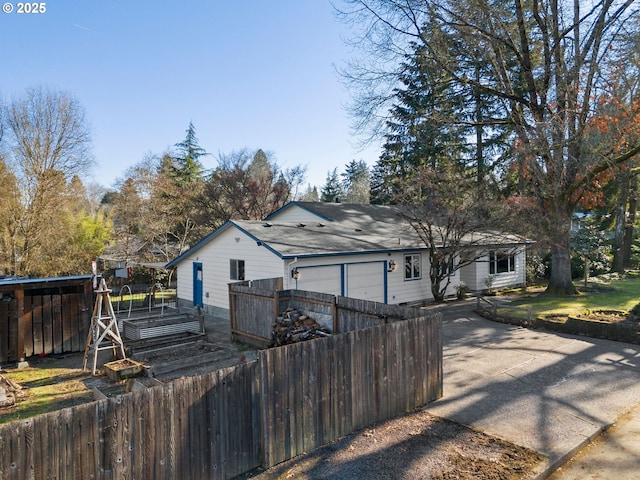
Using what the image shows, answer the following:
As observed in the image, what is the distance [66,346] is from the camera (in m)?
11.2

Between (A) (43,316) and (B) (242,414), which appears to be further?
(A) (43,316)

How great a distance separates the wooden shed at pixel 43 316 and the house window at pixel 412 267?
1222cm

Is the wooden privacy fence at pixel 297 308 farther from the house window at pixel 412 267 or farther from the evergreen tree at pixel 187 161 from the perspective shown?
the evergreen tree at pixel 187 161

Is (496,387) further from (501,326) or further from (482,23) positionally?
(482,23)

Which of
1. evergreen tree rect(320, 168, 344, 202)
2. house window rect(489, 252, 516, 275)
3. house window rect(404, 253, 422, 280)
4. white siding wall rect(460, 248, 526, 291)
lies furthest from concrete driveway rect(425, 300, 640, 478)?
evergreen tree rect(320, 168, 344, 202)

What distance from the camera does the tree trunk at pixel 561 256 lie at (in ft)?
56.2

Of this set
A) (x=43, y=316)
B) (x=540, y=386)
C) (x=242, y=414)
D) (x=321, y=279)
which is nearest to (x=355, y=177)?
(x=321, y=279)

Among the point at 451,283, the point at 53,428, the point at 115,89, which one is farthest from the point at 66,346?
the point at 451,283

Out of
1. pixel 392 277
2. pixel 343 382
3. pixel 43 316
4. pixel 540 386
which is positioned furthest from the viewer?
pixel 392 277

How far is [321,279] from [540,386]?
8564 millimetres

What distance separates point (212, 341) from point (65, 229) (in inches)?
593

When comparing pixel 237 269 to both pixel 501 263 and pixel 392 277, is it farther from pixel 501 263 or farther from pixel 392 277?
pixel 501 263

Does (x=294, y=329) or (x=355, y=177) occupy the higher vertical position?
(x=355, y=177)

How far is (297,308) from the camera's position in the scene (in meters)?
10.9
